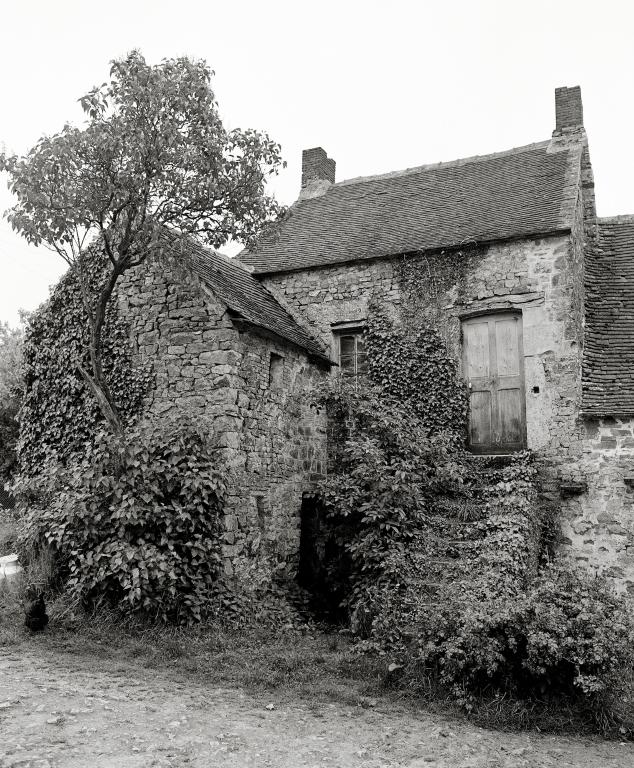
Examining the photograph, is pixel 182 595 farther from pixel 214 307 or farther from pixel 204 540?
pixel 214 307

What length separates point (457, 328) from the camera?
41.0 ft

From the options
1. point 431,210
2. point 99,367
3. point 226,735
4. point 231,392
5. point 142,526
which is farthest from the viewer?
point 431,210

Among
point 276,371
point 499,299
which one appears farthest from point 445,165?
point 276,371

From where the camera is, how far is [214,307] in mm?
10422

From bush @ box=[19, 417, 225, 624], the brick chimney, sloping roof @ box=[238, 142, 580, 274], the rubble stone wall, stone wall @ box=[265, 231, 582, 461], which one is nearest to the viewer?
bush @ box=[19, 417, 225, 624]

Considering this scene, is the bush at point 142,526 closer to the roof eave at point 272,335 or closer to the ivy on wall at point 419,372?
the roof eave at point 272,335

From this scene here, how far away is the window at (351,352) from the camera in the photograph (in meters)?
13.3

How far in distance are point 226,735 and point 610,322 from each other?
9669mm

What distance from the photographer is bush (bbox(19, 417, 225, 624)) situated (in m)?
8.70

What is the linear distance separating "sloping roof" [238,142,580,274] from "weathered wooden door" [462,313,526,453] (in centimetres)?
157

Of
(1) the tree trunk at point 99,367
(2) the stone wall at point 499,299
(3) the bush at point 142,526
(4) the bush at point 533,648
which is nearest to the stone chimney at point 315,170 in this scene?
(2) the stone wall at point 499,299

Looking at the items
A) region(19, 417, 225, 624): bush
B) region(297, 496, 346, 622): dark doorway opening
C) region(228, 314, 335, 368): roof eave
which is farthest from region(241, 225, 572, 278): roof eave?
region(19, 417, 225, 624): bush

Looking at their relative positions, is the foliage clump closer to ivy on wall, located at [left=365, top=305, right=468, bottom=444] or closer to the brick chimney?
ivy on wall, located at [left=365, top=305, right=468, bottom=444]

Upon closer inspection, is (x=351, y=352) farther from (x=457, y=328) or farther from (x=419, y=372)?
(x=457, y=328)
